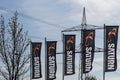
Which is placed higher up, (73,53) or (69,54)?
(73,53)

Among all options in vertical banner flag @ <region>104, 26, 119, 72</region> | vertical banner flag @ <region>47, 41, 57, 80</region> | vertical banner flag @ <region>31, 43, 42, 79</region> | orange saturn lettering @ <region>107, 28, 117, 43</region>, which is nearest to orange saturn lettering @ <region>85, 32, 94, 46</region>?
vertical banner flag @ <region>104, 26, 119, 72</region>

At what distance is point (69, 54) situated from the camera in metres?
48.2

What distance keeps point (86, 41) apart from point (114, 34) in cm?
289

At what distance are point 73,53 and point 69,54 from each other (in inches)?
17.7

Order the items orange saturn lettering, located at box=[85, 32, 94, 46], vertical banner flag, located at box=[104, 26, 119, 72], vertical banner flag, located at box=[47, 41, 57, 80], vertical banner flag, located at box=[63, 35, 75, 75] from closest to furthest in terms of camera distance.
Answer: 1. vertical banner flag, located at box=[104, 26, 119, 72]
2. orange saturn lettering, located at box=[85, 32, 94, 46]
3. vertical banner flag, located at box=[63, 35, 75, 75]
4. vertical banner flag, located at box=[47, 41, 57, 80]

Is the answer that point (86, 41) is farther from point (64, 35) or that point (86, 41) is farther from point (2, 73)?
point (2, 73)

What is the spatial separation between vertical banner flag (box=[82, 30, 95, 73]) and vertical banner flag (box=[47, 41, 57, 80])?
Answer: 13.0 feet

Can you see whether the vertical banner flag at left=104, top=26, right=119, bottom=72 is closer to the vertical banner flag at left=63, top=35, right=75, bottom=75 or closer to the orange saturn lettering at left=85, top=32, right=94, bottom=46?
the orange saturn lettering at left=85, top=32, right=94, bottom=46

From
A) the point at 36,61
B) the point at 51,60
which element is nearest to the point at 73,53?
the point at 51,60

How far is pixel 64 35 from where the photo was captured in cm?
4788

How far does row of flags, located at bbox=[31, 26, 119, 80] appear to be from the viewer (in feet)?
151

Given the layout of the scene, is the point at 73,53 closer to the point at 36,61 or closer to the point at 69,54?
the point at 69,54

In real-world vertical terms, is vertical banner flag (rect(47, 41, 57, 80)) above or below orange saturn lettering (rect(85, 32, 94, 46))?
below

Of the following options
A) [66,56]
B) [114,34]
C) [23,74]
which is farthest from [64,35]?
[23,74]
